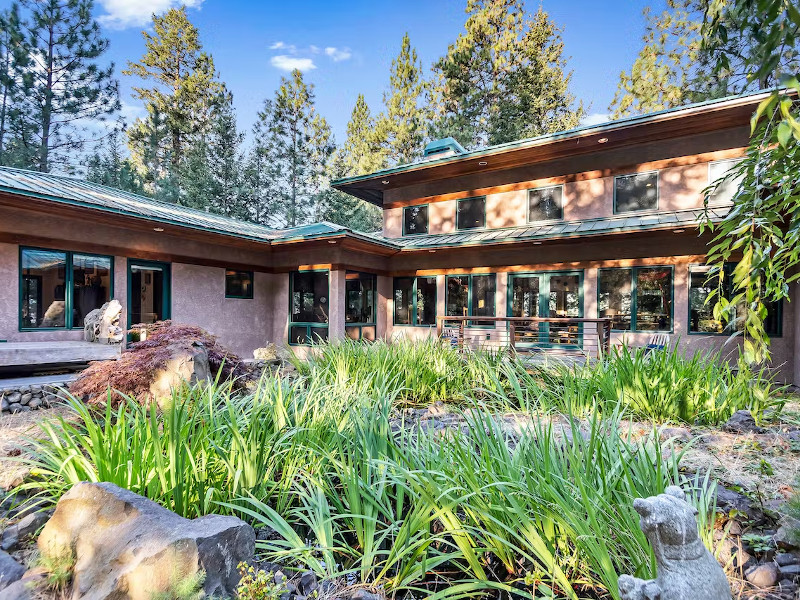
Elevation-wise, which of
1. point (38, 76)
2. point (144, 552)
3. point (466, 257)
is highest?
point (38, 76)

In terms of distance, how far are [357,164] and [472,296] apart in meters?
15.5

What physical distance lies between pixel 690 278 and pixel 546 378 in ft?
19.1

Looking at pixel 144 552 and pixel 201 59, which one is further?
pixel 201 59

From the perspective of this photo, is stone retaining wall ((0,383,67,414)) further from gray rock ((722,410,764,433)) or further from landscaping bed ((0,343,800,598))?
gray rock ((722,410,764,433))

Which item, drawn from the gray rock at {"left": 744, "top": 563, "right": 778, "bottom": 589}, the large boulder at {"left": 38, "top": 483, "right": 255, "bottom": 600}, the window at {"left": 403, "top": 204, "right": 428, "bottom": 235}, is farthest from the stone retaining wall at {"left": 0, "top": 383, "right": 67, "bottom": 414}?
the window at {"left": 403, "top": 204, "right": 428, "bottom": 235}

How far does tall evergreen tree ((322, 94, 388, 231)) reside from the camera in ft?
75.7

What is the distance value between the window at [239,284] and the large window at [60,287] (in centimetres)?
279

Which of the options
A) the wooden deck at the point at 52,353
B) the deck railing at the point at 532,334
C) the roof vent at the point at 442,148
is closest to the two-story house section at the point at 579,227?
the deck railing at the point at 532,334

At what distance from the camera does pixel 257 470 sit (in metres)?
2.53

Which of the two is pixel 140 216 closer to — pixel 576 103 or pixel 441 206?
pixel 441 206

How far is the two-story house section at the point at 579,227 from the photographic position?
8.80 m

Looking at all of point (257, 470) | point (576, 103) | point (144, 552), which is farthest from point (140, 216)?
point (576, 103)

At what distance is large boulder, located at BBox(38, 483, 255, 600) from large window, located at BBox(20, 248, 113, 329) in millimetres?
7352

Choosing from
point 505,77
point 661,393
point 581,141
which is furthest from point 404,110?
point 661,393
